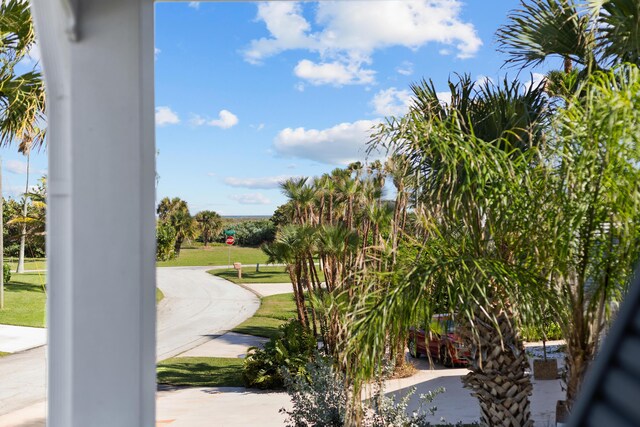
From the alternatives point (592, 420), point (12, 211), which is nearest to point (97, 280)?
point (592, 420)

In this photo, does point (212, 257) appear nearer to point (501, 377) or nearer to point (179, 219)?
point (179, 219)

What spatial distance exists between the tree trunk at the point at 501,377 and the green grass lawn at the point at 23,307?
5.69 meters

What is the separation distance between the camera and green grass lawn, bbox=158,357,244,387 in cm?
612

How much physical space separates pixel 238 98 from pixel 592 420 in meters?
35.7

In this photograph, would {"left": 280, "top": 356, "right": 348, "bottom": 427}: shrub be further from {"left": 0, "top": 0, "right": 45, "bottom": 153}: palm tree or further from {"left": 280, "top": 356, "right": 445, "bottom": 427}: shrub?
{"left": 0, "top": 0, "right": 45, "bottom": 153}: palm tree

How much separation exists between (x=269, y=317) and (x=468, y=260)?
8.43m

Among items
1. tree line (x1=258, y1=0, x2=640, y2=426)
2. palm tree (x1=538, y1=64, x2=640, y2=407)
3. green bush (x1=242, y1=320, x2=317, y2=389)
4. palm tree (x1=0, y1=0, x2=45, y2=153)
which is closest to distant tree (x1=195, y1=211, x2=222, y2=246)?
green bush (x1=242, y1=320, x2=317, y2=389)

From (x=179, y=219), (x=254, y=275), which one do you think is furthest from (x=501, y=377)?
(x=254, y=275)

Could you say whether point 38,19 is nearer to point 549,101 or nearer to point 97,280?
point 97,280

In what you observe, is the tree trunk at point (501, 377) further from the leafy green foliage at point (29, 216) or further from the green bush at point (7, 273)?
the green bush at point (7, 273)

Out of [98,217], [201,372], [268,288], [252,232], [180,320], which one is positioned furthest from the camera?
[268,288]

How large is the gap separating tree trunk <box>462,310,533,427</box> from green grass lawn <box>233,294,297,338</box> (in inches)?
217

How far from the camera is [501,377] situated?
2.65 meters

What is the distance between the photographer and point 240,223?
11.7 m
